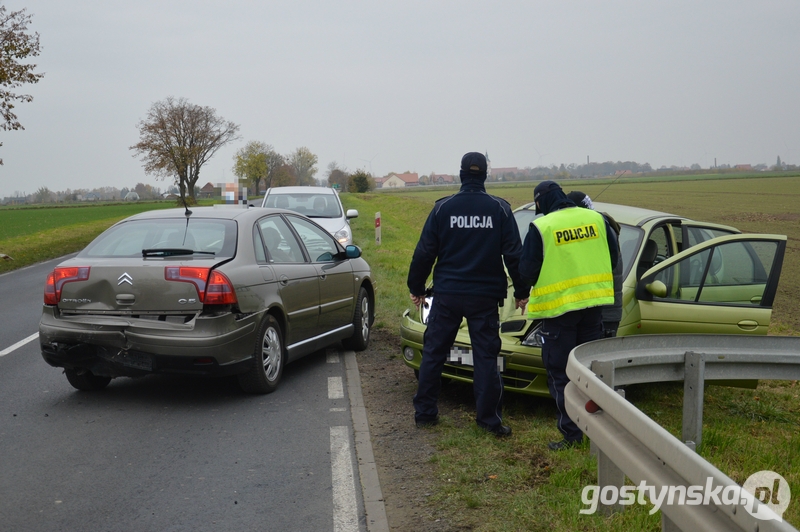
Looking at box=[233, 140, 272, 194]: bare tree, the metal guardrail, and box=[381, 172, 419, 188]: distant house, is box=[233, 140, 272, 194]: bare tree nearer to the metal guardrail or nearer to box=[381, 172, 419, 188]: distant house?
box=[381, 172, 419, 188]: distant house

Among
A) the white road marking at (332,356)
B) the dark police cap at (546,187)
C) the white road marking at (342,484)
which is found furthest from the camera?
the white road marking at (332,356)

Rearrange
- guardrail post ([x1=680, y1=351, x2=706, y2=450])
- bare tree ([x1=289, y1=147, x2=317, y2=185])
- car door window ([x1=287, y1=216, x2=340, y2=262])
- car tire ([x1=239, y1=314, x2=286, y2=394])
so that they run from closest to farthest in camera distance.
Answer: guardrail post ([x1=680, y1=351, x2=706, y2=450]) → car tire ([x1=239, y1=314, x2=286, y2=394]) → car door window ([x1=287, y1=216, x2=340, y2=262]) → bare tree ([x1=289, y1=147, x2=317, y2=185])

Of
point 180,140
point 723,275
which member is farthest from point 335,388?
point 180,140

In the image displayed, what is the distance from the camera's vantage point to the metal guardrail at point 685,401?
2.36 m

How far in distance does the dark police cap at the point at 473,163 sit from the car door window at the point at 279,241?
2.32m

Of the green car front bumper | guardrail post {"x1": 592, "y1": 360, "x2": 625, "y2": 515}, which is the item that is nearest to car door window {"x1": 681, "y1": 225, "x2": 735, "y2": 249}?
the green car front bumper

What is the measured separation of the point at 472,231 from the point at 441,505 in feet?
6.50

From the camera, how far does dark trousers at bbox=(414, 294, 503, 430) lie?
18.1ft

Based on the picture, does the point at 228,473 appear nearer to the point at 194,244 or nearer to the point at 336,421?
the point at 336,421

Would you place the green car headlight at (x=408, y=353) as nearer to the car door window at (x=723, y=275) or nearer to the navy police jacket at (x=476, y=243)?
the navy police jacket at (x=476, y=243)

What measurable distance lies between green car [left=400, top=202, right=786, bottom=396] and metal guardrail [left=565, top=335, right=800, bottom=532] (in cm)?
160

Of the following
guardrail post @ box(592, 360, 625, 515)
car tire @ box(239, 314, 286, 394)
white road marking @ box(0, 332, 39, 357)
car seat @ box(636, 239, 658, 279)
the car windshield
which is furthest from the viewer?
the car windshield

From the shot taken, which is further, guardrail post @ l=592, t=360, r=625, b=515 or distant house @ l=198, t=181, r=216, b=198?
distant house @ l=198, t=181, r=216, b=198

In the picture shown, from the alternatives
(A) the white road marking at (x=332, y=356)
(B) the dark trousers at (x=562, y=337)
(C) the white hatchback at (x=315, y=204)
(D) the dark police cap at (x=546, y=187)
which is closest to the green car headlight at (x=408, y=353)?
(A) the white road marking at (x=332, y=356)
